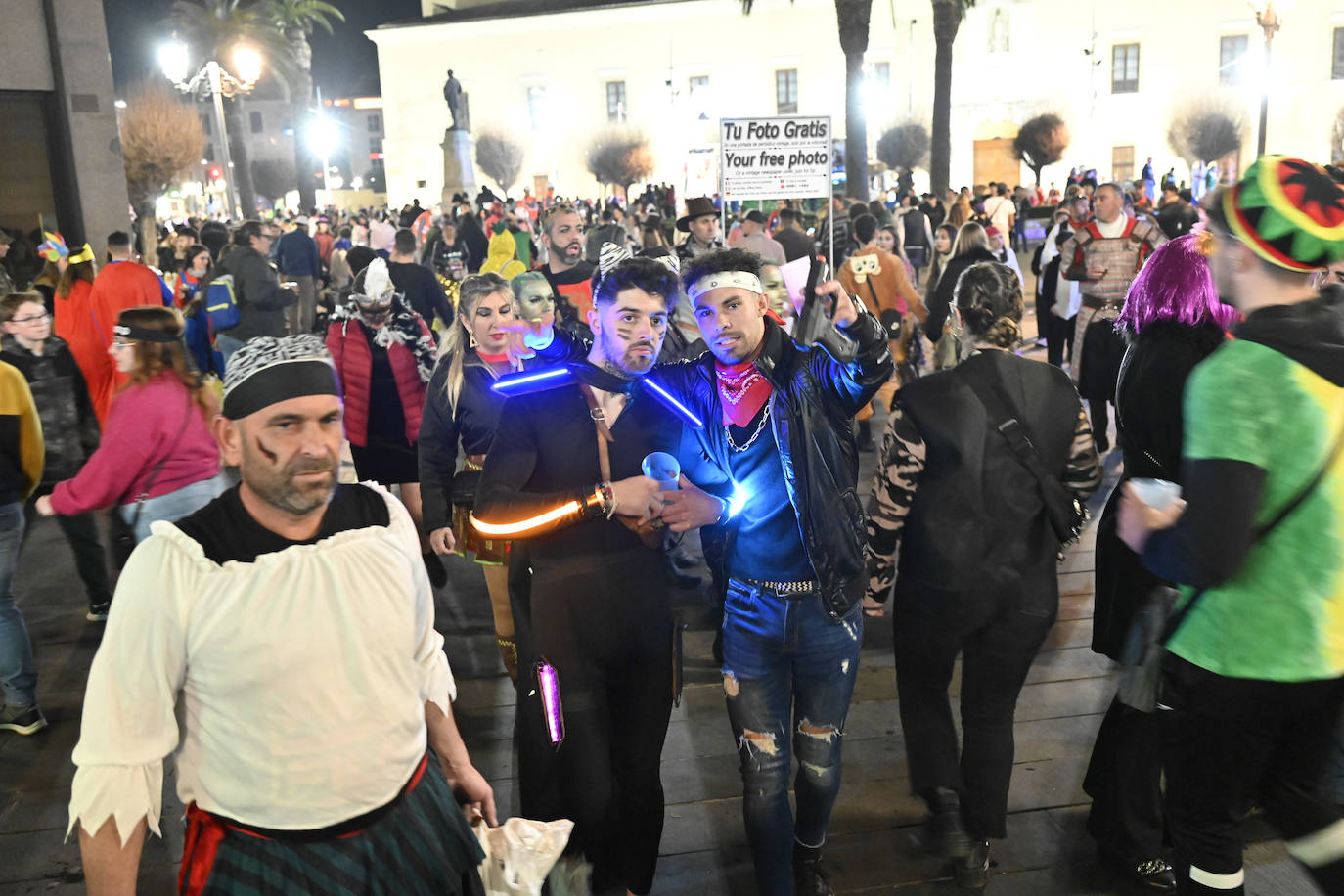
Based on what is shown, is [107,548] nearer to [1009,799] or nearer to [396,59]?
[1009,799]

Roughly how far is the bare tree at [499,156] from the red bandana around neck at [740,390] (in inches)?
2368

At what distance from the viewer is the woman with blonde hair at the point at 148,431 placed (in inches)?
177

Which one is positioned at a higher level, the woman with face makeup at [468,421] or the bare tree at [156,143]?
the bare tree at [156,143]

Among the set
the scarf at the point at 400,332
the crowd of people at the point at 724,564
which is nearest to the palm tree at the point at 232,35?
the scarf at the point at 400,332

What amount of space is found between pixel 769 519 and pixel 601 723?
0.74 meters

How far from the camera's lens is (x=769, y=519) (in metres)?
3.04

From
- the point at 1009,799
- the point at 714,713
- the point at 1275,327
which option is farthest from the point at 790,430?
the point at 714,713

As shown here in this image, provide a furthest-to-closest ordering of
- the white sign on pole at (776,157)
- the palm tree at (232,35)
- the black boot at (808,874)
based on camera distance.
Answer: the palm tree at (232,35)
the white sign on pole at (776,157)
the black boot at (808,874)

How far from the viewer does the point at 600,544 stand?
305 cm

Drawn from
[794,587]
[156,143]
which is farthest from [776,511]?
[156,143]

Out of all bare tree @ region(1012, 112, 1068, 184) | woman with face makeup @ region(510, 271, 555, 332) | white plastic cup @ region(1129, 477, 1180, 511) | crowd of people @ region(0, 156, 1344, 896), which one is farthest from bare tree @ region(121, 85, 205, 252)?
white plastic cup @ region(1129, 477, 1180, 511)

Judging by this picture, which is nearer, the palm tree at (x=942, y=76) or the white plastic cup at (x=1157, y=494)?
the white plastic cup at (x=1157, y=494)

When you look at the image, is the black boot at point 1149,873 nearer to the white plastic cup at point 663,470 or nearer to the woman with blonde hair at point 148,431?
the white plastic cup at point 663,470

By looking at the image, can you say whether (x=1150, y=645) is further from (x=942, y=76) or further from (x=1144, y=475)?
(x=942, y=76)
